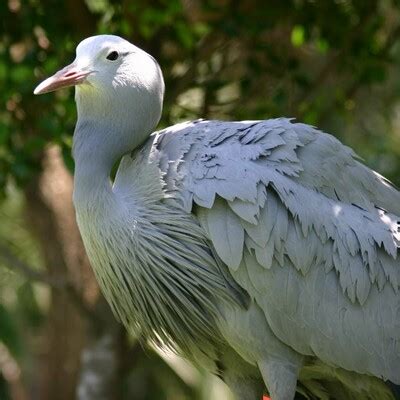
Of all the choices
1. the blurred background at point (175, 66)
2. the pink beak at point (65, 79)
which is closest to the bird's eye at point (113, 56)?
the pink beak at point (65, 79)

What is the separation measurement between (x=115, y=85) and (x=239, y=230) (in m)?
0.88

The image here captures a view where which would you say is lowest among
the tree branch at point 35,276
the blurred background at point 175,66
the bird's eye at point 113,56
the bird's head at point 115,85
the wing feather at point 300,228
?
the tree branch at point 35,276

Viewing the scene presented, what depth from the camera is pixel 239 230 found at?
203 inches

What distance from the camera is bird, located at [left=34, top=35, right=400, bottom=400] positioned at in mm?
5191

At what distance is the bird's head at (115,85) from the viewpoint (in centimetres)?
527

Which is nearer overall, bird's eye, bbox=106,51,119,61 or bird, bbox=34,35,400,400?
bird, bbox=34,35,400,400

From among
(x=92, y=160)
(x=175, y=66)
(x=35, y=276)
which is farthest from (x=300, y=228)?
(x=175, y=66)

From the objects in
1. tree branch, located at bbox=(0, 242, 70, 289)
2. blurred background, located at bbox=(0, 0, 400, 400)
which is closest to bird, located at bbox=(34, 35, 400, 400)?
→ blurred background, located at bbox=(0, 0, 400, 400)

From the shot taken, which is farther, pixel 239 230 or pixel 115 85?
pixel 115 85

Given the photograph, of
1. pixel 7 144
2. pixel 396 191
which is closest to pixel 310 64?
pixel 7 144

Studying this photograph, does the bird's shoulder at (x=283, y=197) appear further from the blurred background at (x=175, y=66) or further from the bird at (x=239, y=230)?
the blurred background at (x=175, y=66)

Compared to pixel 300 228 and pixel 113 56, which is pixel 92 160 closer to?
pixel 113 56

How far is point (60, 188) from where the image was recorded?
390 inches

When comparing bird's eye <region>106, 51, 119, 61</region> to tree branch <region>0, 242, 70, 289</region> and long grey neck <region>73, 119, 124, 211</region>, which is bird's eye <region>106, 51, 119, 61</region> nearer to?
long grey neck <region>73, 119, 124, 211</region>
